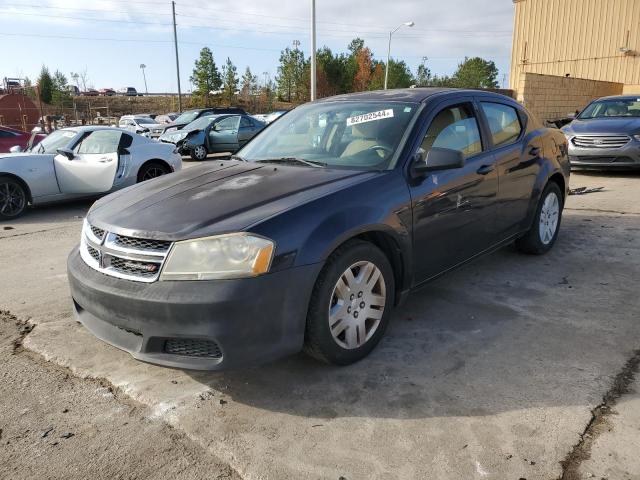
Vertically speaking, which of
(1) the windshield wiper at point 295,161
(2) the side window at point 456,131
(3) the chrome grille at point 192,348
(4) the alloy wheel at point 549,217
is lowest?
(3) the chrome grille at point 192,348

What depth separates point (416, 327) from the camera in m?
3.71

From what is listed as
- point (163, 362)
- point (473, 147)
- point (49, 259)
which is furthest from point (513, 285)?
point (49, 259)

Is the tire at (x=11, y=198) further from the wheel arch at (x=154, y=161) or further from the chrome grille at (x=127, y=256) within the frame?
the chrome grille at (x=127, y=256)

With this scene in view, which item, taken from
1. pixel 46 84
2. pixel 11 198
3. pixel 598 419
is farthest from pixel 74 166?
pixel 46 84

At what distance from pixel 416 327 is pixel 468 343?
0.39 m

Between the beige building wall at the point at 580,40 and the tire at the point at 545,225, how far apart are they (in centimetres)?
2340

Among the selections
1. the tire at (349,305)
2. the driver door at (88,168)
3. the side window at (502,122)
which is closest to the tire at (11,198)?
the driver door at (88,168)

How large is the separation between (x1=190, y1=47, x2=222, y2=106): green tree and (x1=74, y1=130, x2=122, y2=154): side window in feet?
151

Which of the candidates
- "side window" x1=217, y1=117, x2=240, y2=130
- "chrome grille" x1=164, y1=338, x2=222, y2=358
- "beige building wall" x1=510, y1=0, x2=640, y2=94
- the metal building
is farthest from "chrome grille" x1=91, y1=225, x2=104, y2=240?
Result: "beige building wall" x1=510, y1=0, x2=640, y2=94

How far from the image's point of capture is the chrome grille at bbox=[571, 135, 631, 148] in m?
9.98

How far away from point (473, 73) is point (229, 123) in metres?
66.1

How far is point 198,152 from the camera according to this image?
52.7 feet

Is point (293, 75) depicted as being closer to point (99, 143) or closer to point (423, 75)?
point (423, 75)

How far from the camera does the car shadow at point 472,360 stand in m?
2.82
